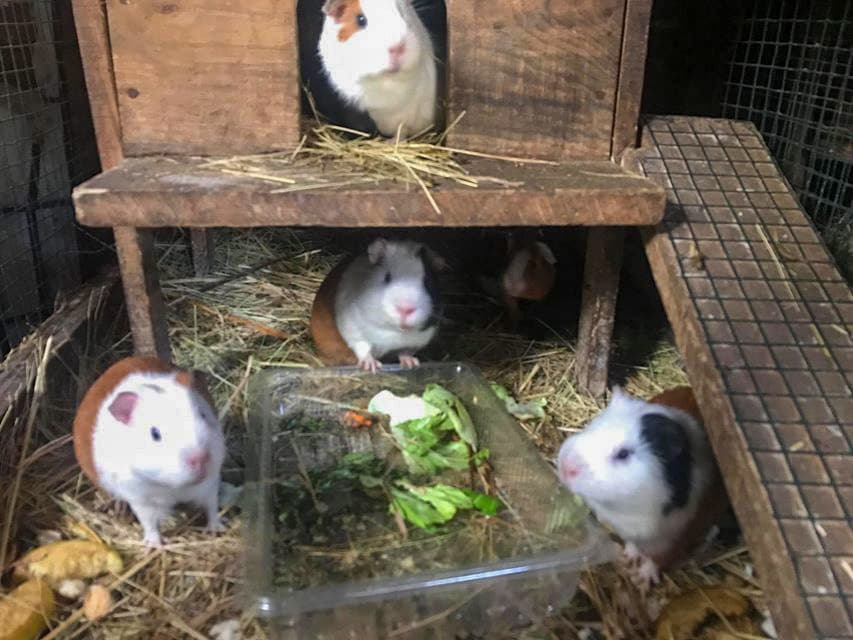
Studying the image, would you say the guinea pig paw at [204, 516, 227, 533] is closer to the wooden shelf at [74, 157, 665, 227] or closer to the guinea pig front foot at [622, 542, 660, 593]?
the wooden shelf at [74, 157, 665, 227]

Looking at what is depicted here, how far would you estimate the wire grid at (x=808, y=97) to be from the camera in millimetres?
3033

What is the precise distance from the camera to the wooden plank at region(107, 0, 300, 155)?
2.31 meters

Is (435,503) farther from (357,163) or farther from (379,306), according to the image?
(357,163)

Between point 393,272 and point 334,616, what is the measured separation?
4.74 feet

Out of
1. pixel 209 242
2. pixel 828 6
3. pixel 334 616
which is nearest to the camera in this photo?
pixel 334 616

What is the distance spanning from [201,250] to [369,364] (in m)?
1.52

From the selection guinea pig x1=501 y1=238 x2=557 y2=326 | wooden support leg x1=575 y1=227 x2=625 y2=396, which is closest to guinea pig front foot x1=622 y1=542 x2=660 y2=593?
wooden support leg x1=575 y1=227 x2=625 y2=396

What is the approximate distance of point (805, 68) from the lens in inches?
127

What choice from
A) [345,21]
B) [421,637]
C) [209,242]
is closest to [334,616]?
[421,637]

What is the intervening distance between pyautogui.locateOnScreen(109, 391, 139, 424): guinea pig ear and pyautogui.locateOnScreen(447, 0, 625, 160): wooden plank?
1.30 meters

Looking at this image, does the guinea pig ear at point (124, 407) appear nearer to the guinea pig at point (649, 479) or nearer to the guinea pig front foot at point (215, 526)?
the guinea pig front foot at point (215, 526)

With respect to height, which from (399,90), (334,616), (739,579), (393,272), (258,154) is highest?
(399,90)

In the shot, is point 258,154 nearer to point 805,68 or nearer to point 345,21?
point 345,21

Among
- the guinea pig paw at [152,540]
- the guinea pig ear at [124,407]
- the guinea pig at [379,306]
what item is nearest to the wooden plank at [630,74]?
the guinea pig at [379,306]
